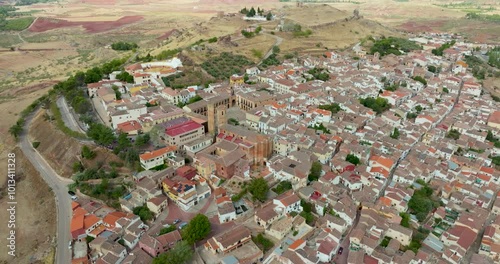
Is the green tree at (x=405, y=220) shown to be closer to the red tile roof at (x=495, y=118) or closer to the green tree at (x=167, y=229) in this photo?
the green tree at (x=167, y=229)

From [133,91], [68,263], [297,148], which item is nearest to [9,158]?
[133,91]

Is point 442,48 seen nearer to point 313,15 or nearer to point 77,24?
point 313,15

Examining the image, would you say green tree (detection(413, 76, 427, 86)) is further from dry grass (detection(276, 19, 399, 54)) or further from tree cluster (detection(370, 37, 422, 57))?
dry grass (detection(276, 19, 399, 54))

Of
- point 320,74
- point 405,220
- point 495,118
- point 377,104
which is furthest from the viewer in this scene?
point 320,74

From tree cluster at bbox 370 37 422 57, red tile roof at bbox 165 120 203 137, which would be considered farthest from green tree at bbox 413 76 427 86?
red tile roof at bbox 165 120 203 137

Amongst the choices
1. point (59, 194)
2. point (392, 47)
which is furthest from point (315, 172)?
point (392, 47)

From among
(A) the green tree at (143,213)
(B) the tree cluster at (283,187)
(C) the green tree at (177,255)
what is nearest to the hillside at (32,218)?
(A) the green tree at (143,213)
